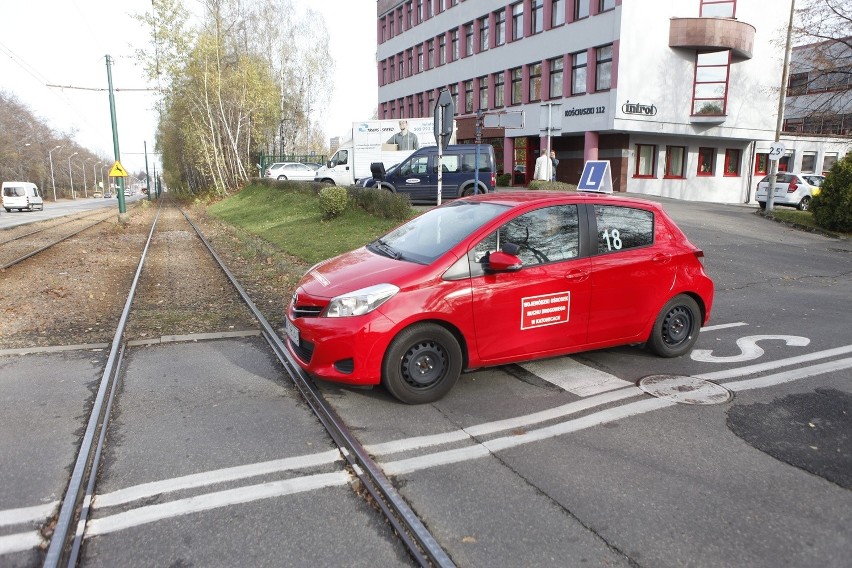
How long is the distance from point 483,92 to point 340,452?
121 ft

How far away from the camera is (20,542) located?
117 inches

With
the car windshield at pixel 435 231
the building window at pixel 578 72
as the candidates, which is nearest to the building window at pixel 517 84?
the building window at pixel 578 72

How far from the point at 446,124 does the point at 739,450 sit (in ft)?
23.4

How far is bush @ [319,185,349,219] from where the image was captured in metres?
17.2

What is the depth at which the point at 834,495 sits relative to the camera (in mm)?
3424

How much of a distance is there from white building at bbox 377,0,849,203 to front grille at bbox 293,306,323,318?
77.0ft

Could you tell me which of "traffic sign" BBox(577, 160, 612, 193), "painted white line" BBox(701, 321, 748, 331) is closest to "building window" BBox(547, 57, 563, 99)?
"traffic sign" BBox(577, 160, 612, 193)

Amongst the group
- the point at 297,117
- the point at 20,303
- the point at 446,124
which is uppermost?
the point at 297,117

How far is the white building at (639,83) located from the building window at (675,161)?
0.07 metres

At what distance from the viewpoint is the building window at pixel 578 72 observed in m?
29.9

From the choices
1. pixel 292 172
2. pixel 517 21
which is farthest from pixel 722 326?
pixel 292 172

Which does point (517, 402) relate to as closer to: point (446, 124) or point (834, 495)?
point (834, 495)

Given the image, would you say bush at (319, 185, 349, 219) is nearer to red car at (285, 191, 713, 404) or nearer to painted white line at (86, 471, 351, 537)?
red car at (285, 191, 713, 404)

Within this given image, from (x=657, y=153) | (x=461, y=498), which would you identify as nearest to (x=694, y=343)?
(x=461, y=498)
